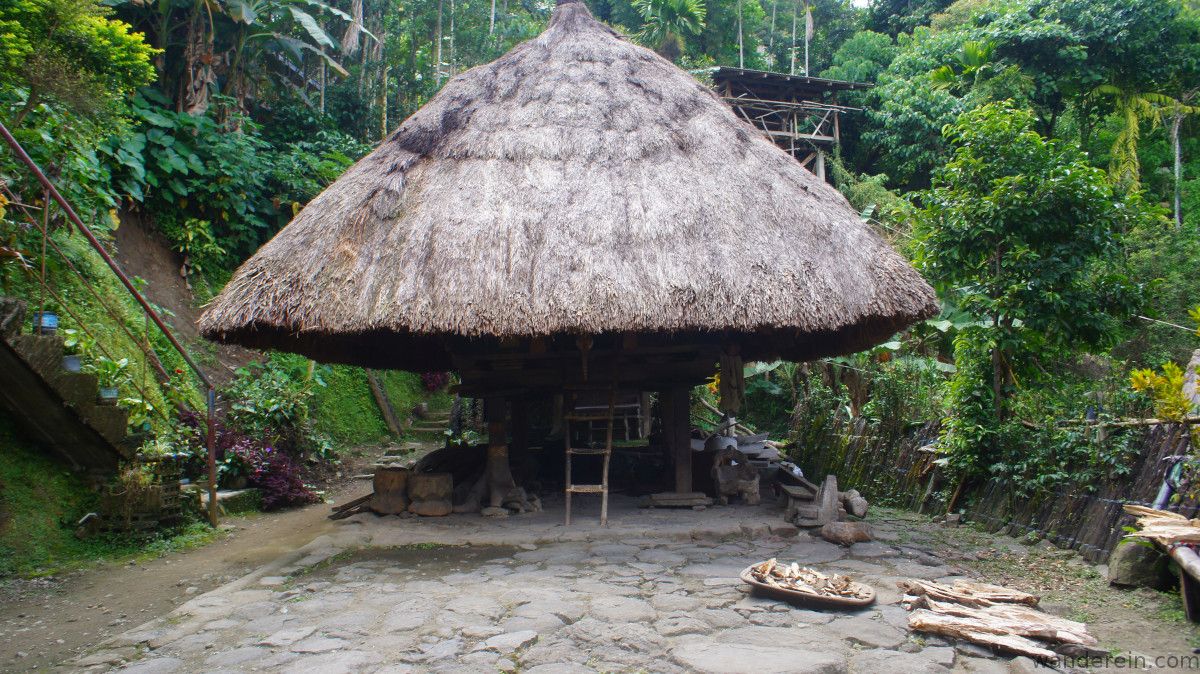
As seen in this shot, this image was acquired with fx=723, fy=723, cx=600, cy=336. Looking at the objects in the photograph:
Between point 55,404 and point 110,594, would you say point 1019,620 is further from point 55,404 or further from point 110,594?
point 55,404

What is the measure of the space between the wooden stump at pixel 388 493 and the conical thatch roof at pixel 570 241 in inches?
52.2

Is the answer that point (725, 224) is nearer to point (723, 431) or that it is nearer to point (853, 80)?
→ point (723, 431)

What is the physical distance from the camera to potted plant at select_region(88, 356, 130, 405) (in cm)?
566

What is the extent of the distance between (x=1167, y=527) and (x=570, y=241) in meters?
4.14

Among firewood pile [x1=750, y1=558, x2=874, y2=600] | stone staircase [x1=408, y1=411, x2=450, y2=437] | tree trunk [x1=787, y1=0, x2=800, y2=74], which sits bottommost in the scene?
stone staircase [x1=408, y1=411, x2=450, y2=437]

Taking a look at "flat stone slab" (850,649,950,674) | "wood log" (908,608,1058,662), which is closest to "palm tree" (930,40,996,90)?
"wood log" (908,608,1058,662)

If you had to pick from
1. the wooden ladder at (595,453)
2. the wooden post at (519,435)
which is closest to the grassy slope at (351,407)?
the wooden post at (519,435)

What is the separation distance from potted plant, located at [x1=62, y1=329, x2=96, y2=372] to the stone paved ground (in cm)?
217

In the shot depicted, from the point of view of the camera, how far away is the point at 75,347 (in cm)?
575

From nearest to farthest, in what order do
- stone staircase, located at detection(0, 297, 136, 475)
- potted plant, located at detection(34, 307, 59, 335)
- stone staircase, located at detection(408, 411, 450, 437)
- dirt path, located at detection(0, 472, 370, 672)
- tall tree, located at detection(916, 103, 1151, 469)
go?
1. dirt path, located at detection(0, 472, 370, 672)
2. stone staircase, located at detection(0, 297, 136, 475)
3. potted plant, located at detection(34, 307, 59, 335)
4. tall tree, located at detection(916, 103, 1151, 469)
5. stone staircase, located at detection(408, 411, 450, 437)

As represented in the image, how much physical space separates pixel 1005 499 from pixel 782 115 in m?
14.9

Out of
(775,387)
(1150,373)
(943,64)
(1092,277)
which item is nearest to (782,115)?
(943,64)

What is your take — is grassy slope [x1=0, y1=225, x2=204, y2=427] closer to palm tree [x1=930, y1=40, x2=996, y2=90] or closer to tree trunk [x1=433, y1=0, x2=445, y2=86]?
tree trunk [x1=433, y1=0, x2=445, y2=86]

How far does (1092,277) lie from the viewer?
616 cm
